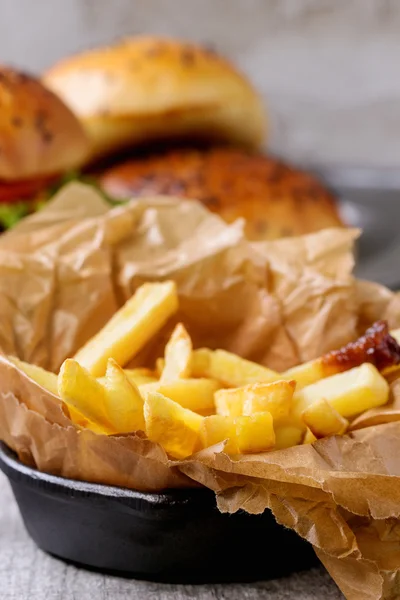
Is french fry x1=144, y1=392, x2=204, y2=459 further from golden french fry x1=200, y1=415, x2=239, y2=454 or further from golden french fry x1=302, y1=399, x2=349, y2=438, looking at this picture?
golden french fry x1=302, y1=399, x2=349, y2=438

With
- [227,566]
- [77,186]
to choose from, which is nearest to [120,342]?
[227,566]

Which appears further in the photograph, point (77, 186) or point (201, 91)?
point (201, 91)

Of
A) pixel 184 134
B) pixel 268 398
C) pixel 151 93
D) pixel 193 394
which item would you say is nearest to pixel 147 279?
pixel 193 394

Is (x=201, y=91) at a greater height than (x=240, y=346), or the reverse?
(x=240, y=346)

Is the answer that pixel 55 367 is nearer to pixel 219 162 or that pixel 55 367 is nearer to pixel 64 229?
pixel 64 229

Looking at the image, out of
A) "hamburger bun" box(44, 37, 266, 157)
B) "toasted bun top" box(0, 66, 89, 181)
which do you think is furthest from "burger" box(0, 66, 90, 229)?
"hamburger bun" box(44, 37, 266, 157)

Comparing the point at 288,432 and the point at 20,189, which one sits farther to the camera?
the point at 20,189

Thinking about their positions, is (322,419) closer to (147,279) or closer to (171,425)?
(171,425)
